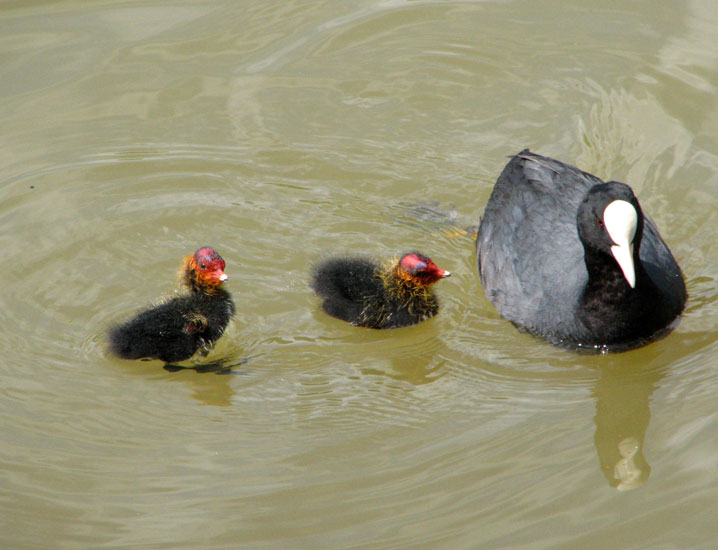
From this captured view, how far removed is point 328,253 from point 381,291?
70 cm

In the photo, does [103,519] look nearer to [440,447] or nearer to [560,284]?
[440,447]

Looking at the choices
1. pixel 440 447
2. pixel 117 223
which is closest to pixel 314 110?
pixel 117 223

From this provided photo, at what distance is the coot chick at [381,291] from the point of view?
502 cm

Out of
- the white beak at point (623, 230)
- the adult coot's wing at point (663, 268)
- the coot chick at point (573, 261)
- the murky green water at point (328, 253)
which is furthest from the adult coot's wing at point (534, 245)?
the white beak at point (623, 230)

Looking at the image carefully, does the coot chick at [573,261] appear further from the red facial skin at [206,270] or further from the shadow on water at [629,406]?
the red facial skin at [206,270]

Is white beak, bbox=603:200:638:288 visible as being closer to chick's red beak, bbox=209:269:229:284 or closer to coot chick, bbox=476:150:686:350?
coot chick, bbox=476:150:686:350

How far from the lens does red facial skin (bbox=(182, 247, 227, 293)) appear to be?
4.79 metres

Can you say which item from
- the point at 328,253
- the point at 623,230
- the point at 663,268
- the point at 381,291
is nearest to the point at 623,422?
the point at 623,230

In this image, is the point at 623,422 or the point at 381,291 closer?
the point at 623,422

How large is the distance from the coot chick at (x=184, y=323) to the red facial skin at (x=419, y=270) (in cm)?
95

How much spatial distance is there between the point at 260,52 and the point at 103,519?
14.8ft

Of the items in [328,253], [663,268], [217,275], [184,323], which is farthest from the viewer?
[328,253]

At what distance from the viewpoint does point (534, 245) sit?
5234mm

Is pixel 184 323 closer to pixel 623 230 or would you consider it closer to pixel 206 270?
pixel 206 270
